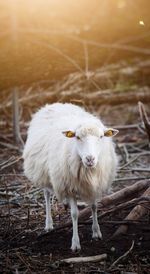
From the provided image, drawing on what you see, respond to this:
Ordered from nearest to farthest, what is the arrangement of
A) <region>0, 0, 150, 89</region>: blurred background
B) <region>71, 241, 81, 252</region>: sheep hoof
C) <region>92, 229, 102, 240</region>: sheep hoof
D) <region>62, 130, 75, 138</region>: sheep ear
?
1. <region>71, 241, 81, 252</region>: sheep hoof
2. <region>62, 130, 75, 138</region>: sheep ear
3. <region>92, 229, 102, 240</region>: sheep hoof
4. <region>0, 0, 150, 89</region>: blurred background

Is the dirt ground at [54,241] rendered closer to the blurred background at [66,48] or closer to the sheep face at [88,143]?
the sheep face at [88,143]

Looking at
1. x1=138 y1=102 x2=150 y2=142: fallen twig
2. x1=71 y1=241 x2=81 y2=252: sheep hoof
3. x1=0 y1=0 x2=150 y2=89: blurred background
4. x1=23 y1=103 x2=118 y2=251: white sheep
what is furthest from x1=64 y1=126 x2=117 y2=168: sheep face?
x1=0 y1=0 x2=150 y2=89: blurred background

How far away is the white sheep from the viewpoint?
483 cm

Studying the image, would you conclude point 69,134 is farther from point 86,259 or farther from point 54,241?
point 86,259

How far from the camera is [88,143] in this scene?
4734mm

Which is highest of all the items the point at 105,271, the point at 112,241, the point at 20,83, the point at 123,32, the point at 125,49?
the point at 123,32

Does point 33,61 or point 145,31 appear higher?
point 145,31

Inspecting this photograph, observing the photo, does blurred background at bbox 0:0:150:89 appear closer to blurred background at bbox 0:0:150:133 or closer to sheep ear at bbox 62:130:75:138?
blurred background at bbox 0:0:150:133

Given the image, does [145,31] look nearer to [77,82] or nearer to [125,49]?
[125,49]

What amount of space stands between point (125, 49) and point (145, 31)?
2.47ft

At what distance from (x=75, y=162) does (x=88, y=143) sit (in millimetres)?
327

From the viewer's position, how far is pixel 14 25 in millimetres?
8953

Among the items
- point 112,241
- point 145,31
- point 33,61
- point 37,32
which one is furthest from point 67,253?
point 145,31

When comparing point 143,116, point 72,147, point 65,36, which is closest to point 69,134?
point 72,147
